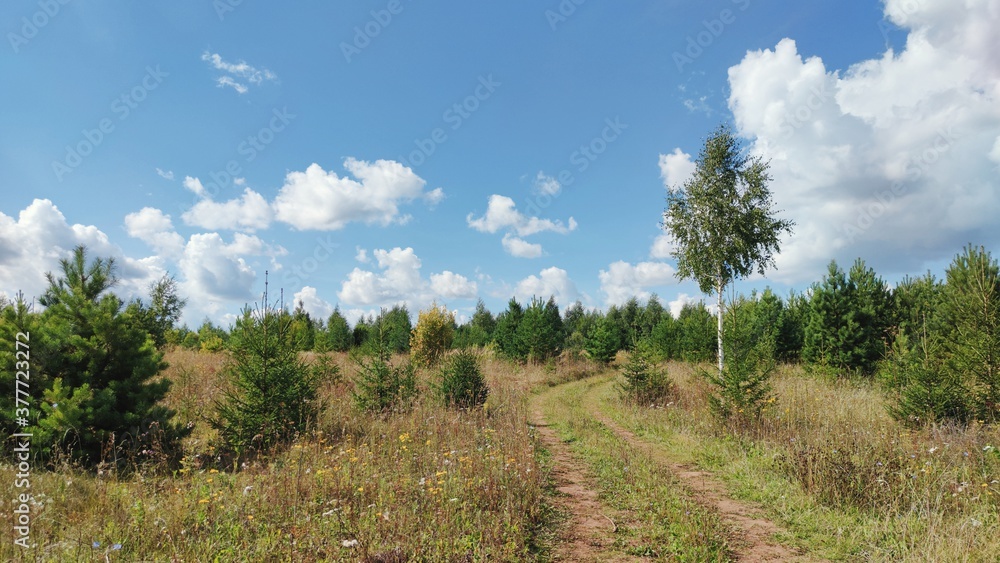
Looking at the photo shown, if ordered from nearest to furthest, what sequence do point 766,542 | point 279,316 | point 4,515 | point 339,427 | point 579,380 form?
point 4,515 → point 766,542 → point 279,316 → point 339,427 → point 579,380

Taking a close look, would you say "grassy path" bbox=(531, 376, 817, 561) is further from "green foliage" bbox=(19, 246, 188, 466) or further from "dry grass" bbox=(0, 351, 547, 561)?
"green foliage" bbox=(19, 246, 188, 466)

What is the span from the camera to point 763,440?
9141mm

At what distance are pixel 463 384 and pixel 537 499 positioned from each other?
21.6 ft

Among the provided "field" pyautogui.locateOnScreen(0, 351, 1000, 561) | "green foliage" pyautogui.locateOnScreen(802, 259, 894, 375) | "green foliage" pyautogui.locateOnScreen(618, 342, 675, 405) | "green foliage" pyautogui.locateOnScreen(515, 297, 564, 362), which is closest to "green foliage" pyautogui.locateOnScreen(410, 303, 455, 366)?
"green foliage" pyautogui.locateOnScreen(515, 297, 564, 362)

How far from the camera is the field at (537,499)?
454 centimetres

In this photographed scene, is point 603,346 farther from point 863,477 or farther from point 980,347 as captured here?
point 863,477

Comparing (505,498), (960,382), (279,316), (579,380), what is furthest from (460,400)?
(579,380)

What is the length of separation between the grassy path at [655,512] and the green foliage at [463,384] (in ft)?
9.02

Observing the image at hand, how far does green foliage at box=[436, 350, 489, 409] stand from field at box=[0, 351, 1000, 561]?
221 cm

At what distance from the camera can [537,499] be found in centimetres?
596

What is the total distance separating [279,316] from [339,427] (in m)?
2.73

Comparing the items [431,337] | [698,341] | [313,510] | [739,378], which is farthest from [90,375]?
[698,341]

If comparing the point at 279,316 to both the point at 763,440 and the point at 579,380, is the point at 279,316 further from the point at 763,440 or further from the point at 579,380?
the point at 579,380

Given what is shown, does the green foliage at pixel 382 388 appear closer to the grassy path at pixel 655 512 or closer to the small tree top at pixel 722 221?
the grassy path at pixel 655 512
